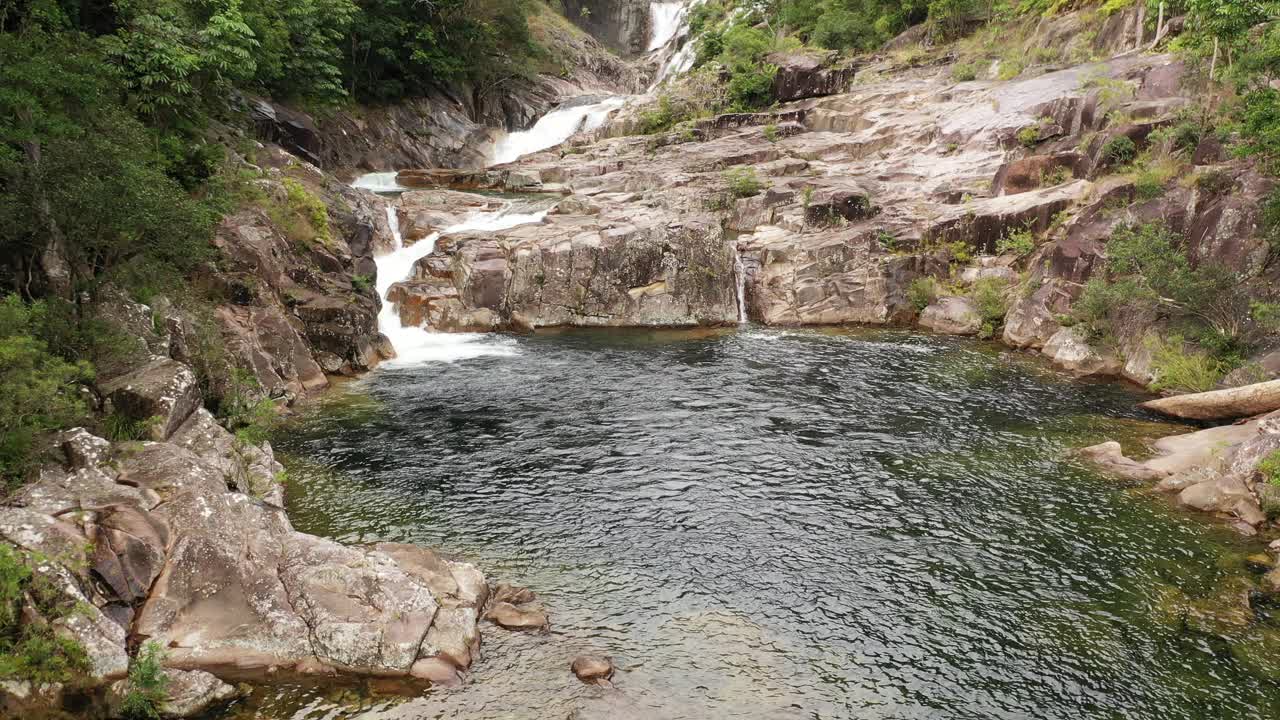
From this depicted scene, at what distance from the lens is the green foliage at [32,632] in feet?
30.8

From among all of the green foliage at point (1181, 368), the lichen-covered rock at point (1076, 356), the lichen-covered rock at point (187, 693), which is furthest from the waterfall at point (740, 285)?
the lichen-covered rock at point (187, 693)

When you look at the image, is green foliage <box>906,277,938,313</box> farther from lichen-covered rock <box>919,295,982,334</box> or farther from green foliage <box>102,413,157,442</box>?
green foliage <box>102,413,157,442</box>

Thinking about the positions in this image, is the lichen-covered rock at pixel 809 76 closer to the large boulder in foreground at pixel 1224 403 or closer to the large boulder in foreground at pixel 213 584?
the large boulder in foreground at pixel 1224 403

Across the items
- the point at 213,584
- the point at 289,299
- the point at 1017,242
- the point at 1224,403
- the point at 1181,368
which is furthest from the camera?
the point at 1017,242

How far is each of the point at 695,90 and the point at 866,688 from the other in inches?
2068

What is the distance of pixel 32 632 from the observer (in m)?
9.60

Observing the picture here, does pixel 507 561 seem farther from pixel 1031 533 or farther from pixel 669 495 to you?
pixel 1031 533

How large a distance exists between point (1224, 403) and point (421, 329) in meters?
28.8

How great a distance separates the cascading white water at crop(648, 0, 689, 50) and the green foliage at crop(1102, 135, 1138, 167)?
221ft

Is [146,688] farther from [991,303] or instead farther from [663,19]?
[663,19]

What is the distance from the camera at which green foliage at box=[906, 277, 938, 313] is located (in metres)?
34.2

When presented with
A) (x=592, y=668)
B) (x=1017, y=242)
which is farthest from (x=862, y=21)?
(x=592, y=668)

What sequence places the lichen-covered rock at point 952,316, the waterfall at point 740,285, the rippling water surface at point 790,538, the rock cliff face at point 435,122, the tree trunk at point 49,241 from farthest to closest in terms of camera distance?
the rock cliff face at point 435,122, the waterfall at point 740,285, the lichen-covered rock at point 952,316, the tree trunk at point 49,241, the rippling water surface at point 790,538

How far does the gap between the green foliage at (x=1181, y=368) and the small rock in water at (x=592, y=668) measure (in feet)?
70.9
